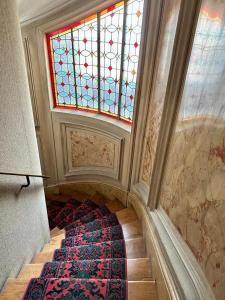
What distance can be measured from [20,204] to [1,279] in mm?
526

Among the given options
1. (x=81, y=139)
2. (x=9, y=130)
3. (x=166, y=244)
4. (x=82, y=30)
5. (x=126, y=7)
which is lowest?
(x=166, y=244)

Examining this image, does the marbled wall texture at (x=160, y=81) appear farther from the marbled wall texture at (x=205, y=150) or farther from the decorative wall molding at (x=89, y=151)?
the decorative wall molding at (x=89, y=151)

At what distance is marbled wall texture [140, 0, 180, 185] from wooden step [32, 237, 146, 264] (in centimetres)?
66

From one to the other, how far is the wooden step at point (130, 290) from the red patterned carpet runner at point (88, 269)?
246 millimetres

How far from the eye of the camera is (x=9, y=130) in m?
1.51

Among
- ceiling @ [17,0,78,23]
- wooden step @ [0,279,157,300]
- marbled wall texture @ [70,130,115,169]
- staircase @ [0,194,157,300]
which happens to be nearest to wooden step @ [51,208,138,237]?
staircase @ [0,194,157,300]

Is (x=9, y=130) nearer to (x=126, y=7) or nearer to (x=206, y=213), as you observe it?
(x=206, y=213)

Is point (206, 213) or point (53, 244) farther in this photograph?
point (53, 244)

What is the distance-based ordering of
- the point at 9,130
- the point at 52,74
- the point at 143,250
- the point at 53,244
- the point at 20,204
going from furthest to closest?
the point at 52,74, the point at 53,244, the point at 143,250, the point at 20,204, the point at 9,130

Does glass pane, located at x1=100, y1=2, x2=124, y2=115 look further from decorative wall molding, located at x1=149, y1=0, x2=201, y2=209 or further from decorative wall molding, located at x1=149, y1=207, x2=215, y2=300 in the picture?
decorative wall molding, located at x1=149, y1=207, x2=215, y2=300

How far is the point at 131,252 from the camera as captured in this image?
2.33 m

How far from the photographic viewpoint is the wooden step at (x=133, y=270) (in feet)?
6.28

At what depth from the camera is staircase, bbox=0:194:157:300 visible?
1.67 meters

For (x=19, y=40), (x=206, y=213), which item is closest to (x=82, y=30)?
(x=19, y=40)
